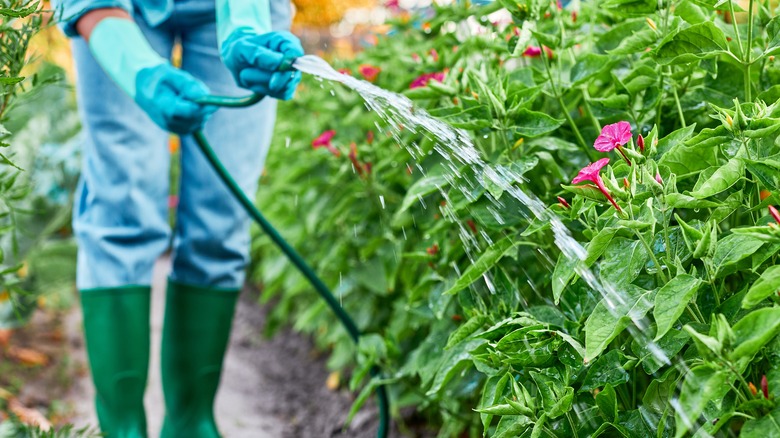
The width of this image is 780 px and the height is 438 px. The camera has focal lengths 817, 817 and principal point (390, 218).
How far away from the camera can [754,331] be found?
0.87 meters

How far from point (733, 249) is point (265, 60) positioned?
0.84 meters

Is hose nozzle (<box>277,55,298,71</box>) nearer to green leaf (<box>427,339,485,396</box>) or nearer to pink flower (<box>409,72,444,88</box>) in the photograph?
pink flower (<box>409,72,444,88</box>)

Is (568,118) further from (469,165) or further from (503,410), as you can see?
(503,410)

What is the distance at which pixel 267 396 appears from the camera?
2902 mm

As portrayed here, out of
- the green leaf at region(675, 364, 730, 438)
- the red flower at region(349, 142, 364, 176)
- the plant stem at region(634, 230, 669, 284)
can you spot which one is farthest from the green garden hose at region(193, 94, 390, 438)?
the green leaf at region(675, 364, 730, 438)

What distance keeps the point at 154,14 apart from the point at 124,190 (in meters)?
0.39

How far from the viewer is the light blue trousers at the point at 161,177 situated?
5.75 ft

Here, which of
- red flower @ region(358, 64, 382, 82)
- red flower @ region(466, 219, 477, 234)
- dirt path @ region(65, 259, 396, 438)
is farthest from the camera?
dirt path @ region(65, 259, 396, 438)

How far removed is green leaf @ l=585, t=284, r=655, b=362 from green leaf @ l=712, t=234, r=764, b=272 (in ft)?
0.30

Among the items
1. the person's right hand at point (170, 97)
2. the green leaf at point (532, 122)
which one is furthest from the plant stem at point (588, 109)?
the person's right hand at point (170, 97)

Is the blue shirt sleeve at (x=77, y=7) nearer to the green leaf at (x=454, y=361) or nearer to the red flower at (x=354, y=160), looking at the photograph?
the red flower at (x=354, y=160)

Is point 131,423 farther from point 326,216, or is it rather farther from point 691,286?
point 691,286

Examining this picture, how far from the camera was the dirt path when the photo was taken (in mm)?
2502

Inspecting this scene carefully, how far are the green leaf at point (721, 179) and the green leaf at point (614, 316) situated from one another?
142mm
